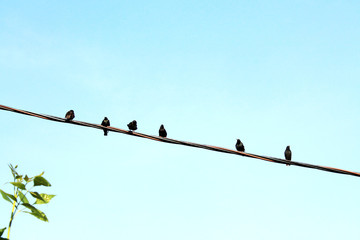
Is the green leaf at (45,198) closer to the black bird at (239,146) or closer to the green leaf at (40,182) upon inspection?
the green leaf at (40,182)

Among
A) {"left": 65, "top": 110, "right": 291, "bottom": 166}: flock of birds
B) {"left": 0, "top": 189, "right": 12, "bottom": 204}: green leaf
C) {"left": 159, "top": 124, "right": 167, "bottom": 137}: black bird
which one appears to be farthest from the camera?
{"left": 159, "top": 124, "right": 167, "bottom": 137}: black bird

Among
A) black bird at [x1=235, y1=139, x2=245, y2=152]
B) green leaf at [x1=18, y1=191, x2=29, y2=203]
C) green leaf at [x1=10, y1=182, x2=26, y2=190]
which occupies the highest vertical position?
black bird at [x1=235, y1=139, x2=245, y2=152]

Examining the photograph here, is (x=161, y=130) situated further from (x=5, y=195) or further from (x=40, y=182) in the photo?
(x=5, y=195)

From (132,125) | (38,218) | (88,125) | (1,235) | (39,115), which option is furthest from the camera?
(132,125)

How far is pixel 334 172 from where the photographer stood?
6242 millimetres

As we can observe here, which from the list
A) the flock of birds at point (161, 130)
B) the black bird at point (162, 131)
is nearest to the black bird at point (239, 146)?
the flock of birds at point (161, 130)

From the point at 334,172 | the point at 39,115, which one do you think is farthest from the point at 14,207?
the point at 334,172

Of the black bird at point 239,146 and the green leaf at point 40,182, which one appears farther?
the black bird at point 239,146

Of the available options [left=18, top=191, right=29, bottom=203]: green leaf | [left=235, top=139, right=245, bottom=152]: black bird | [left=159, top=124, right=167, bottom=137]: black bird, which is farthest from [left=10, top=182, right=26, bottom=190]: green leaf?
[left=235, top=139, right=245, bottom=152]: black bird

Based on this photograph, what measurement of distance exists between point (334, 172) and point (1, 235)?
531 cm

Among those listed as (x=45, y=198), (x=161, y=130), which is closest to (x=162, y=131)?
(x=161, y=130)

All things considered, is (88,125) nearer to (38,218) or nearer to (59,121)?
(59,121)

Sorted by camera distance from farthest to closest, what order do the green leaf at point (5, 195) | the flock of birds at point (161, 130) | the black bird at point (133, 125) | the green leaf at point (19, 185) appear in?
the black bird at point (133, 125) < the flock of birds at point (161, 130) < the green leaf at point (19, 185) < the green leaf at point (5, 195)

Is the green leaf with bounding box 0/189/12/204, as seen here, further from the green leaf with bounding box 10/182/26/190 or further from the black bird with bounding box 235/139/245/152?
the black bird with bounding box 235/139/245/152
